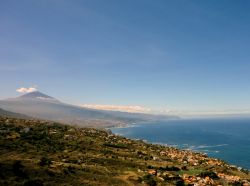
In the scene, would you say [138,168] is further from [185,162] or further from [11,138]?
[11,138]

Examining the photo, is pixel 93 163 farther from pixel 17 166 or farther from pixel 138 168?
pixel 17 166

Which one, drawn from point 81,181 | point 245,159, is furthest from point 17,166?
point 245,159

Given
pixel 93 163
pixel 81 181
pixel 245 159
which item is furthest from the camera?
pixel 245 159

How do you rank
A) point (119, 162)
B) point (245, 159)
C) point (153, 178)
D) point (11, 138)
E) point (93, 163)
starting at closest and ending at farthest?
point (153, 178) → point (93, 163) → point (119, 162) → point (11, 138) → point (245, 159)

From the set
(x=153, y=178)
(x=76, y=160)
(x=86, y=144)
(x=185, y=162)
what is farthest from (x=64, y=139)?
(x=153, y=178)

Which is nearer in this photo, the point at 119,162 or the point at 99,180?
the point at 99,180

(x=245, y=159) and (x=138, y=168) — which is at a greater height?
(x=138, y=168)

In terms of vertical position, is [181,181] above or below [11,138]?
below

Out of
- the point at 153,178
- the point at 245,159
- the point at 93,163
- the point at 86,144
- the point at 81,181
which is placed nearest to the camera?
the point at 81,181

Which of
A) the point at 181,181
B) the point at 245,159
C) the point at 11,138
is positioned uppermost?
the point at 11,138
